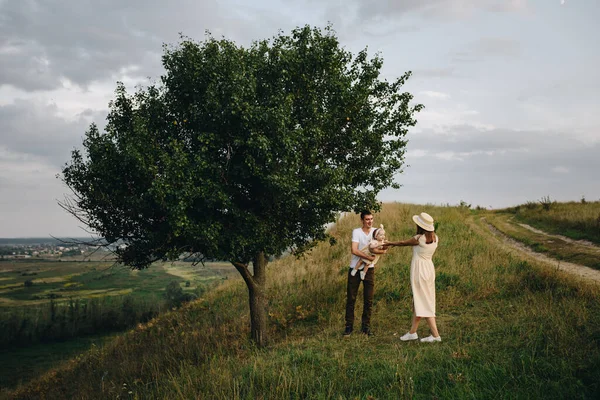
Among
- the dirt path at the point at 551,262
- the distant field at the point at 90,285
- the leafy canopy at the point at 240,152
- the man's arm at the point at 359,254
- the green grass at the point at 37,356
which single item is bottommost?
the green grass at the point at 37,356

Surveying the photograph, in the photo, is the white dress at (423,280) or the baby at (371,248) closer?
the white dress at (423,280)

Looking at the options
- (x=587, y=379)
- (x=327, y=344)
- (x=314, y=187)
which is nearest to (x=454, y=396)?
(x=587, y=379)

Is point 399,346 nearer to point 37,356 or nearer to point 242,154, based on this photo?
point 242,154

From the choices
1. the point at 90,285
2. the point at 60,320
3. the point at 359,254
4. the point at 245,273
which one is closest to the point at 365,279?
the point at 359,254

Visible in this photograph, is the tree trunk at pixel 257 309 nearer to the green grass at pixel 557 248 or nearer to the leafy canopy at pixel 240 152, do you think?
the leafy canopy at pixel 240 152

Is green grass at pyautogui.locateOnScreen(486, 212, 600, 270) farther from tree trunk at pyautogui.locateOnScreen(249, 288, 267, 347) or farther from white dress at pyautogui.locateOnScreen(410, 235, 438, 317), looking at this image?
tree trunk at pyautogui.locateOnScreen(249, 288, 267, 347)

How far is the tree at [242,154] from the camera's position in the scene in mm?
11172

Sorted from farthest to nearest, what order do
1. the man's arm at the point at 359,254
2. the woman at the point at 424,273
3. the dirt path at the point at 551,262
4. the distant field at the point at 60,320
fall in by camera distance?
the distant field at the point at 60,320 → the dirt path at the point at 551,262 → the man's arm at the point at 359,254 → the woman at the point at 424,273

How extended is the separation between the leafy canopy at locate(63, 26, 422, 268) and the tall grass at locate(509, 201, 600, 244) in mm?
14332

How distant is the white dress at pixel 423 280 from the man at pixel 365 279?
3.43 ft

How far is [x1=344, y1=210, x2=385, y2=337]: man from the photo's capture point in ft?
36.6

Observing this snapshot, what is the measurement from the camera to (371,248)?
35.9 ft

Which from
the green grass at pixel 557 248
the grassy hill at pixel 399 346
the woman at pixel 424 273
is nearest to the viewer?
the grassy hill at pixel 399 346

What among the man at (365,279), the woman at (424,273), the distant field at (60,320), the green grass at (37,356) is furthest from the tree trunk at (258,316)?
the green grass at (37,356)
